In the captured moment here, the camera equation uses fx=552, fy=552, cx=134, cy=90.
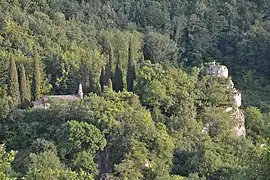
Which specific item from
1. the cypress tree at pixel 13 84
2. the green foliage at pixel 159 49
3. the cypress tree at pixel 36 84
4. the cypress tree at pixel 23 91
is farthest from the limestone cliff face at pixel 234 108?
the cypress tree at pixel 13 84

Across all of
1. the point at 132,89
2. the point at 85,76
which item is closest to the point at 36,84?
the point at 85,76

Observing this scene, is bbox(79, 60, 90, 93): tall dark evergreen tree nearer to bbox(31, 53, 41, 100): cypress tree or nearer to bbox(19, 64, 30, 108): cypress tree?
bbox(31, 53, 41, 100): cypress tree

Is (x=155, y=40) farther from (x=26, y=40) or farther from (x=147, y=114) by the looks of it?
(x=147, y=114)

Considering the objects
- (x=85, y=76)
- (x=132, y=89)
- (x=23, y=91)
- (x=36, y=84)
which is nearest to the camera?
(x=23, y=91)

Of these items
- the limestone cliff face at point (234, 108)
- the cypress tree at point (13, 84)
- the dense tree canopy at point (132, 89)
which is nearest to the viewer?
the dense tree canopy at point (132, 89)

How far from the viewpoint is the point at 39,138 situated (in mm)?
30000

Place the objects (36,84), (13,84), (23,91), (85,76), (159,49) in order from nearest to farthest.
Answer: (13,84), (23,91), (36,84), (85,76), (159,49)

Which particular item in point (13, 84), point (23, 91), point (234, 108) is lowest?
point (234, 108)

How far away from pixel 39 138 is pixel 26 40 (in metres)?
17.1

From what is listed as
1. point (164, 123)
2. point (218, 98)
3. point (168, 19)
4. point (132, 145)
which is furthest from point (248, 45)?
point (132, 145)

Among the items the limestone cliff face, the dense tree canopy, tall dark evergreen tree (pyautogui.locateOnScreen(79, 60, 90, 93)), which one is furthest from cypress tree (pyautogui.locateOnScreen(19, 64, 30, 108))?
the limestone cliff face

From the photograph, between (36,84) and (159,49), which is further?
(159,49)

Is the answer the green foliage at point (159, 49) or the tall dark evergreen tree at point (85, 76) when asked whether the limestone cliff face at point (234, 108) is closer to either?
the tall dark evergreen tree at point (85, 76)

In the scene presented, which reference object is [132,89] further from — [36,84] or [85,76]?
[36,84]
